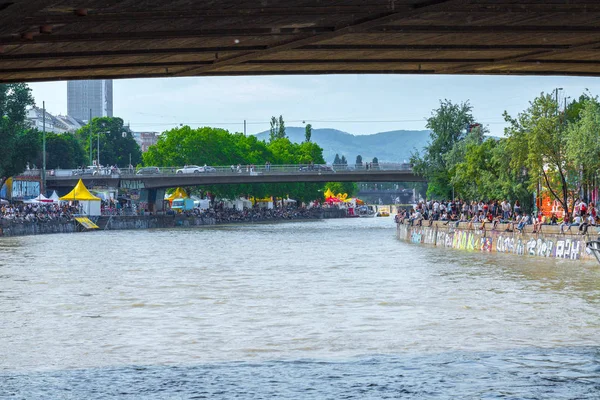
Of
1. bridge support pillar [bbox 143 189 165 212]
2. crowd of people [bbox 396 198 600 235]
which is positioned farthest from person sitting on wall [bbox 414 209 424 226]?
bridge support pillar [bbox 143 189 165 212]

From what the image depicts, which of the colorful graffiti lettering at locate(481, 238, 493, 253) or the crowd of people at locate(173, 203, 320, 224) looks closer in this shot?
the colorful graffiti lettering at locate(481, 238, 493, 253)

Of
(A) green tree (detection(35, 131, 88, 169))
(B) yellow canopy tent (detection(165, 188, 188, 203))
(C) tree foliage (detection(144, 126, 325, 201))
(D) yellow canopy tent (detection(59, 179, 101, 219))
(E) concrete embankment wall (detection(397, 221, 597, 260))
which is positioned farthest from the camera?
(A) green tree (detection(35, 131, 88, 169))

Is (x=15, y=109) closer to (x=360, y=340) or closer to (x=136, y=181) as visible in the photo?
(x=136, y=181)

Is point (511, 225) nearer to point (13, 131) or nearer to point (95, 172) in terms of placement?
point (13, 131)

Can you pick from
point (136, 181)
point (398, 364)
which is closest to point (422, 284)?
point (398, 364)

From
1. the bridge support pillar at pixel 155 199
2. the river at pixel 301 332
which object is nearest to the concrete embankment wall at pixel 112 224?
the bridge support pillar at pixel 155 199

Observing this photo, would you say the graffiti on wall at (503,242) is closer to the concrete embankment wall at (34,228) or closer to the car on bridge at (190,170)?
the concrete embankment wall at (34,228)

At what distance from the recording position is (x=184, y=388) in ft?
58.1

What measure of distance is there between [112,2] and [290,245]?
192 ft

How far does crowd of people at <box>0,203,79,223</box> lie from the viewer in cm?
9088

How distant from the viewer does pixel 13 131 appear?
102 m

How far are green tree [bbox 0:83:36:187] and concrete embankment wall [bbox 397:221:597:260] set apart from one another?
40.4 m

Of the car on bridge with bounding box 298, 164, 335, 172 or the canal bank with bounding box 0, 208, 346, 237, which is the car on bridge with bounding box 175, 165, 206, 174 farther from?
the car on bridge with bounding box 298, 164, 335, 172

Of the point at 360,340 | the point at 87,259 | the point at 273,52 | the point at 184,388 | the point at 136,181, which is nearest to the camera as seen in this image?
the point at 184,388
